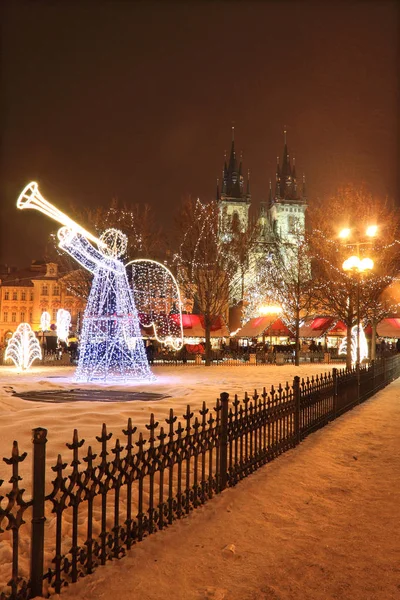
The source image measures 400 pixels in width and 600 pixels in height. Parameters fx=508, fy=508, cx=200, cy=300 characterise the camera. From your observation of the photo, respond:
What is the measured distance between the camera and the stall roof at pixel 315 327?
1609 inches

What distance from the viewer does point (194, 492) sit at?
5.54 metres

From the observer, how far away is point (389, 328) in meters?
40.4

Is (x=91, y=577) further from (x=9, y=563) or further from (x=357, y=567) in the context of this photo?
(x=357, y=567)

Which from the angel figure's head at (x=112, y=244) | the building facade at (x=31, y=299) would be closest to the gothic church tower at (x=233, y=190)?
the building facade at (x=31, y=299)

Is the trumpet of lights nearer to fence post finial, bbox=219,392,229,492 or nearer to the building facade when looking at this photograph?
fence post finial, bbox=219,392,229,492

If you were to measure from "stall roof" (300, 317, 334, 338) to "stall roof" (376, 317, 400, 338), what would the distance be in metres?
3.92

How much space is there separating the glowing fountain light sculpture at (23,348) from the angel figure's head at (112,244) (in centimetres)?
1039

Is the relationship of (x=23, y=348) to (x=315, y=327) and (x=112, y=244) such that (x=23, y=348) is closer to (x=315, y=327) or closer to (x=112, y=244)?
(x=112, y=244)

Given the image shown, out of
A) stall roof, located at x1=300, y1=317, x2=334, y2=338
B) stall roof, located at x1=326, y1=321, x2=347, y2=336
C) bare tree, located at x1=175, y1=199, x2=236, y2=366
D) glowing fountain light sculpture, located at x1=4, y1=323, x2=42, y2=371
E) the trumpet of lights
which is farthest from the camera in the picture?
stall roof, located at x1=300, y1=317, x2=334, y2=338

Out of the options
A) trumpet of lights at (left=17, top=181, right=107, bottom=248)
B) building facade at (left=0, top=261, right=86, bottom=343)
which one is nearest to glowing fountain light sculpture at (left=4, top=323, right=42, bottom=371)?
trumpet of lights at (left=17, top=181, right=107, bottom=248)

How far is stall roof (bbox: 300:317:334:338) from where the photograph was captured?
4088 cm

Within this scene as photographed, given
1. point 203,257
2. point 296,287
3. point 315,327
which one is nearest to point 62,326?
point 203,257

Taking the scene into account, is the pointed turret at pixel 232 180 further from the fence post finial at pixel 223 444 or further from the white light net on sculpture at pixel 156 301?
the fence post finial at pixel 223 444

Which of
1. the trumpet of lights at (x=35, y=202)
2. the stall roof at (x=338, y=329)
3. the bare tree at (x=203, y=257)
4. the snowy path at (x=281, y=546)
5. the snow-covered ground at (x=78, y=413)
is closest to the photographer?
the snowy path at (x=281, y=546)
